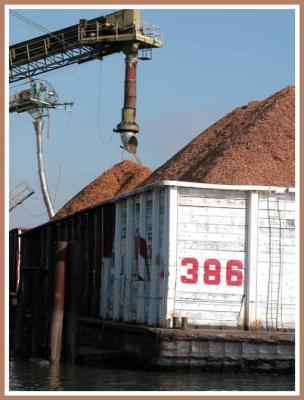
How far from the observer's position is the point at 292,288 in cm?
1736

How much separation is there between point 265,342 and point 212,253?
1.88 metres

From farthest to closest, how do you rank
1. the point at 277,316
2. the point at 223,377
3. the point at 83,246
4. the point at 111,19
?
the point at 111,19, the point at 83,246, the point at 277,316, the point at 223,377

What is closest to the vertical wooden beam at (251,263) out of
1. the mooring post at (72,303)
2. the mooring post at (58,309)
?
the mooring post at (72,303)

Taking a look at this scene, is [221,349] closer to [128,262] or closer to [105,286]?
[128,262]

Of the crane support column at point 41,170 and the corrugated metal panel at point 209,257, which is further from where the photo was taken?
the crane support column at point 41,170

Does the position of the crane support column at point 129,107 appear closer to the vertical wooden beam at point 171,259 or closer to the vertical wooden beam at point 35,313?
the vertical wooden beam at point 35,313

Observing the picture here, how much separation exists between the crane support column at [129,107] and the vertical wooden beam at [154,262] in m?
20.7

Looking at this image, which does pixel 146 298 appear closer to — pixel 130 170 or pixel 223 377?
pixel 223 377

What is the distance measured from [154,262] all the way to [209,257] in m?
1.14

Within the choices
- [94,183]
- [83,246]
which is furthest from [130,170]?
[83,246]

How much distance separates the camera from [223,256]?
17.0 meters

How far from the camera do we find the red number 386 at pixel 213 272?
16938mm

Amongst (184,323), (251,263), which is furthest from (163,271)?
(251,263)

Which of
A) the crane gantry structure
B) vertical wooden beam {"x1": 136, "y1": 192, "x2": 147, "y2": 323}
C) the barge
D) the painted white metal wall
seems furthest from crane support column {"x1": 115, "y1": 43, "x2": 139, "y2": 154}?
vertical wooden beam {"x1": 136, "y1": 192, "x2": 147, "y2": 323}
